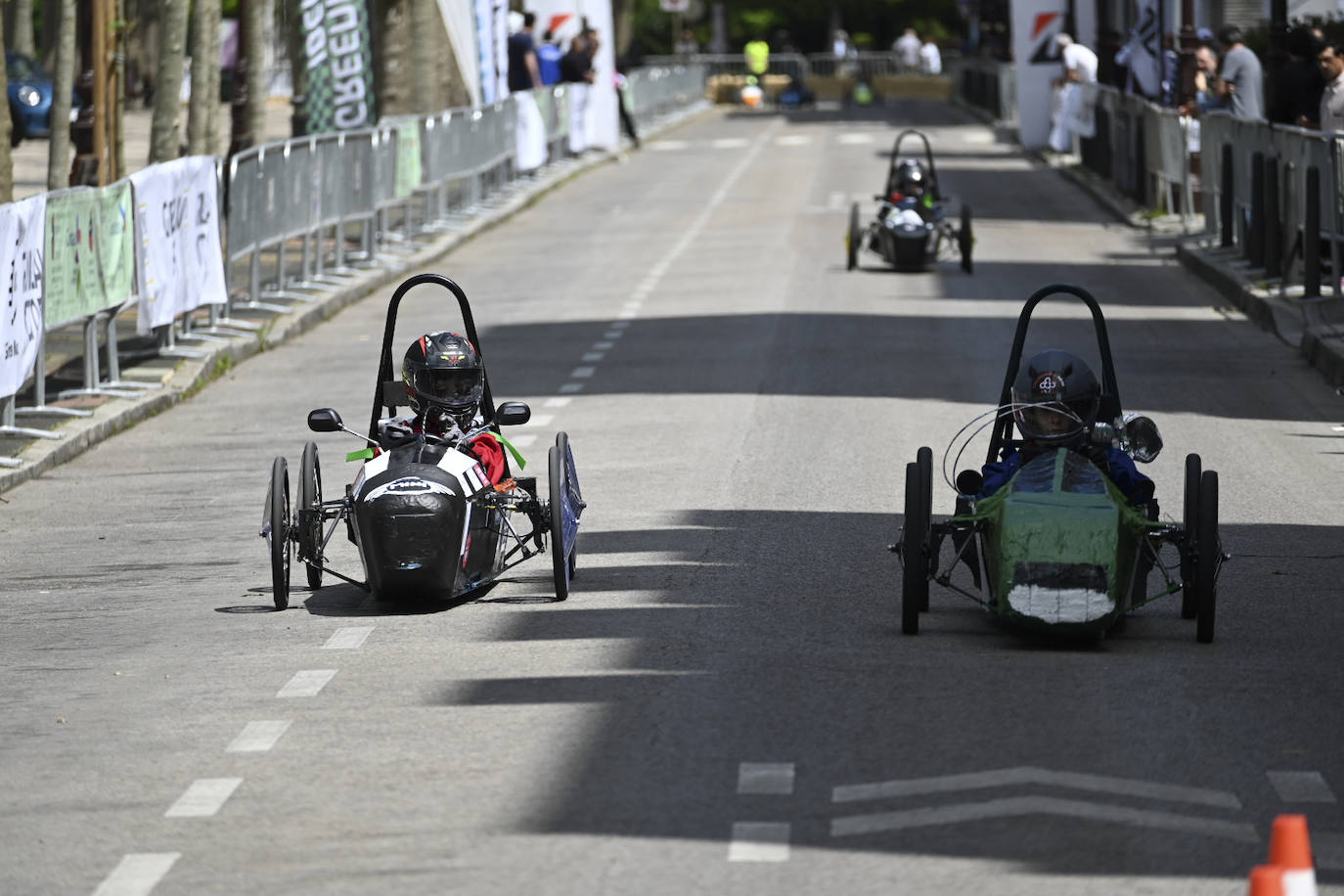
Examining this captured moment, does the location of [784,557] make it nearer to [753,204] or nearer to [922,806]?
[922,806]

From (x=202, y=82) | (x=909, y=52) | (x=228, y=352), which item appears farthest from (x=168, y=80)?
(x=909, y=52)

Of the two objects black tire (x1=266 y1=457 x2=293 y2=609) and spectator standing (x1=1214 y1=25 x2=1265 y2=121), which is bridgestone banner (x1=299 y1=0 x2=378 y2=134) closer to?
spectator standing (x1=1214 y1=25 x2=1265 y2=121)

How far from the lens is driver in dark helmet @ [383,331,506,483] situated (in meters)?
10.4

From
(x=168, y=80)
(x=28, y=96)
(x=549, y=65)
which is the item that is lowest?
(x=168, y=80)

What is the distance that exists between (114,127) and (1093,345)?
11.0 m

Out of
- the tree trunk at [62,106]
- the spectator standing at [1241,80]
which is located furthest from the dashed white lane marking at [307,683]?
the spectator standing at [1241,80]

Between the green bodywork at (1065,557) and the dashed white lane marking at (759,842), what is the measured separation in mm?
2312

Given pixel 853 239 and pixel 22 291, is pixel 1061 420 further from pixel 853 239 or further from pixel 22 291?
pixel 853 239

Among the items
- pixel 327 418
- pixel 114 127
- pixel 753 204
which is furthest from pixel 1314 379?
pixel 753 204

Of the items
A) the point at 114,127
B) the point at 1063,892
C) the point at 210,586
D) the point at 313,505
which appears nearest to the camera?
the point at 1063,892

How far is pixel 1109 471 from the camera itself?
9422 mm

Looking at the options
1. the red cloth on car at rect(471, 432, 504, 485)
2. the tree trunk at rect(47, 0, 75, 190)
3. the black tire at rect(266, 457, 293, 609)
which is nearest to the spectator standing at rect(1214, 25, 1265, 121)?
the tree trunk at rect(47, 0, 75, 190)

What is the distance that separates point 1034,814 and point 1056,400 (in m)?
3.04

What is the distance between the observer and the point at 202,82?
25.7 m
